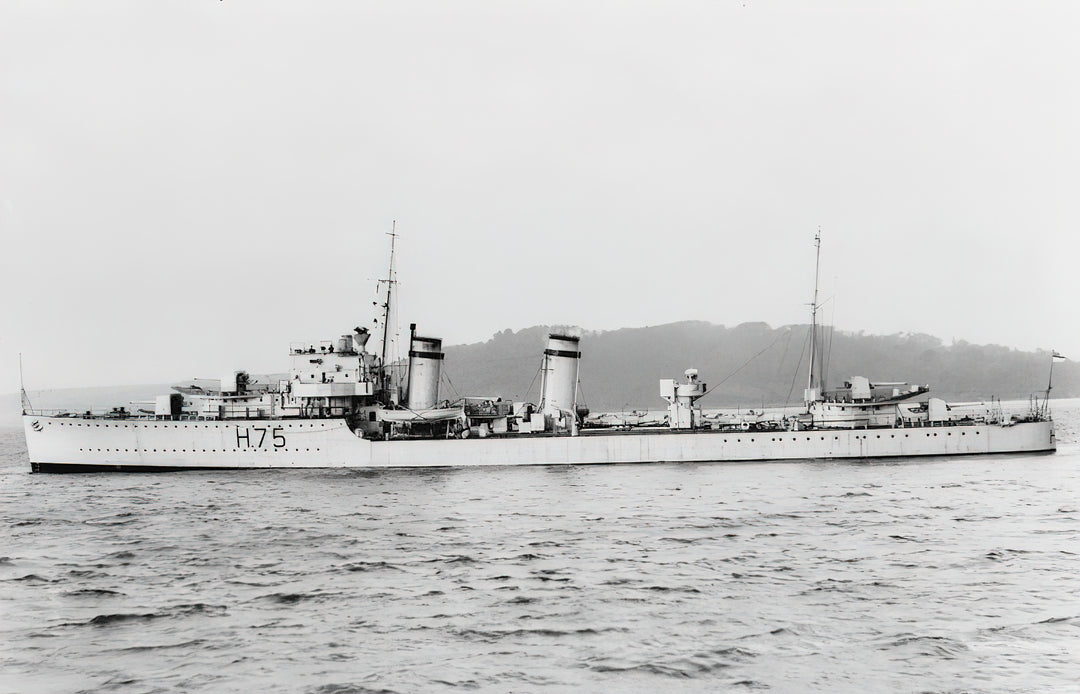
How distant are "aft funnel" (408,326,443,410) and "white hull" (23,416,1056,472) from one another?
3313 mm

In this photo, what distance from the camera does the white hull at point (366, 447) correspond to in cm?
3391

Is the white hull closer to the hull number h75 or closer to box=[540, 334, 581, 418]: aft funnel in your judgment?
the hull number h75

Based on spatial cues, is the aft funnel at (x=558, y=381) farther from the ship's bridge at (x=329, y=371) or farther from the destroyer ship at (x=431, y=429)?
the ship's bridge at (x=329, y=371)

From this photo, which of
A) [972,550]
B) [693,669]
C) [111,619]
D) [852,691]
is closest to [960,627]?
[852,691]

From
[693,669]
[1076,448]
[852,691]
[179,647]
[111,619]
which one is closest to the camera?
[852,691]

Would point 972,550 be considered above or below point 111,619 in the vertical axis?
above

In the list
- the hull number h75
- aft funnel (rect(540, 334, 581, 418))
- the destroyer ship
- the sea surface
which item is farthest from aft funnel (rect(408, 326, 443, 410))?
the sea surface

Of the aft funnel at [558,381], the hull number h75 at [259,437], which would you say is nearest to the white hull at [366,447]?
the hull number h75 at [259,437]

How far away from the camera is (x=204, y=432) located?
3397cm

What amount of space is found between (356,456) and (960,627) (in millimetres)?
27496

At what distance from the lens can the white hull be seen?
111ft

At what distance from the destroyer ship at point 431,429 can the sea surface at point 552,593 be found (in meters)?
9.44

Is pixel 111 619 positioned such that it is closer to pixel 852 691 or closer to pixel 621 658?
pixel 621 658

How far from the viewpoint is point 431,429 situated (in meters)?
36.1
